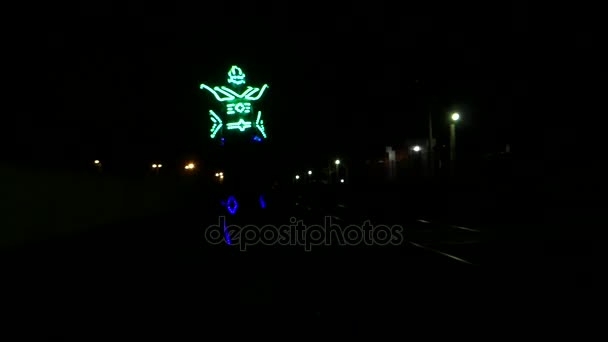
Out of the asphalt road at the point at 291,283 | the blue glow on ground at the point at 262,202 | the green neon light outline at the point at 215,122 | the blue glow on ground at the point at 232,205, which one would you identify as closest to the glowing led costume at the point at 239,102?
the green neon light outline at the point at 215,122

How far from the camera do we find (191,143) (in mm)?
27844

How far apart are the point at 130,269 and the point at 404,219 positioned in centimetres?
1252

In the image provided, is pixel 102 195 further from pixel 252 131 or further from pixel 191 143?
pixel 191 143

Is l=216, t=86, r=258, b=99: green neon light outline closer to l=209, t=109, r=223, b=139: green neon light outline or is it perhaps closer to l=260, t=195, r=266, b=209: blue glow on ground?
l=209, t=109, r=223, b=139: green neon light outline

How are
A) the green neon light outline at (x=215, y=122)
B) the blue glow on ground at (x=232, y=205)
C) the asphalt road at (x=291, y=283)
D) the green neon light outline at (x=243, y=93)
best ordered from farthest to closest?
the green neon light outline at (x=215, y=122)
the green neon light outline at (x=243, y=93)
the blue glow on ground at (x=232, y=205)
the asphalt road at (x=291, y=283)

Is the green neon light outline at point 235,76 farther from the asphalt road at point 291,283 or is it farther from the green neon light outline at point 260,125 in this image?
the asphalt road at point 291,283

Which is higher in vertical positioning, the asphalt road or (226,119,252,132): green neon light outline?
(226,119,252,132): green neon light outline

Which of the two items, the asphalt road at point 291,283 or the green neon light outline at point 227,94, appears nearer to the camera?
the asphalt road at point 291,283

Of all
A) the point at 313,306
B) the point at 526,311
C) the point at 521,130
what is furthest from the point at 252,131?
the point at 521,130

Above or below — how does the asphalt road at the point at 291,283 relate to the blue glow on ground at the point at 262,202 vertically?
below

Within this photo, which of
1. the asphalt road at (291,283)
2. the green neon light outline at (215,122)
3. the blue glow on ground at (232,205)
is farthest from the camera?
the green neon light outline at (215,122)

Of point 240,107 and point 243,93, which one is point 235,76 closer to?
point 243,93

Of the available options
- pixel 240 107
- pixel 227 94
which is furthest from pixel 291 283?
pixel 227 94

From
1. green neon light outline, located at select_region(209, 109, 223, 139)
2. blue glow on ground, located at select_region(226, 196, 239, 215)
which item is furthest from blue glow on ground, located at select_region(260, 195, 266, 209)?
green neon light outline, located at select_region(209, 109, 223, 139)
